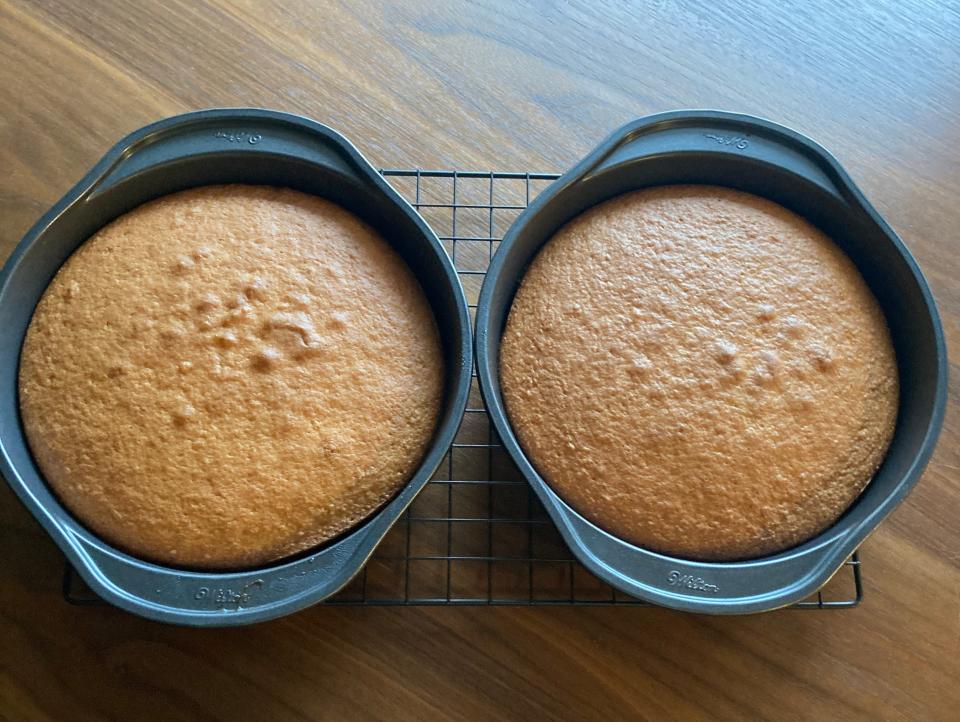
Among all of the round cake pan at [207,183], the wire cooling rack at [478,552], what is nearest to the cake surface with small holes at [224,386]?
the round cake pan at [207,183]

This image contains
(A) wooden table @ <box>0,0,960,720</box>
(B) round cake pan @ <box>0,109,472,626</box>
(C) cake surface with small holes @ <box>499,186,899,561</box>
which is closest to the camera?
(B) round cake pan @ <box>0,109,472,626</box>

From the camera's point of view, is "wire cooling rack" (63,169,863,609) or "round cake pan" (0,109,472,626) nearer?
"round cake pan" (0,109,472,626)

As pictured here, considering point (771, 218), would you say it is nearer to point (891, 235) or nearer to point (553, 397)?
point (891, 235)

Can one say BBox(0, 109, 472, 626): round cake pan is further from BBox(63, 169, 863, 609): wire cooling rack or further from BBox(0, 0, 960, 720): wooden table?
BBox(0, 0, 960, 720): wooden table

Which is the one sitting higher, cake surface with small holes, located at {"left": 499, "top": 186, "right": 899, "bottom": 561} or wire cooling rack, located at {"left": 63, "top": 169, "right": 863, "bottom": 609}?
cake surface with small holes, located at {"left": 499, "top": 186, "right": 899, "bottom": 561}

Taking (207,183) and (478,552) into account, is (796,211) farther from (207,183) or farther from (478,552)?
(207,183)

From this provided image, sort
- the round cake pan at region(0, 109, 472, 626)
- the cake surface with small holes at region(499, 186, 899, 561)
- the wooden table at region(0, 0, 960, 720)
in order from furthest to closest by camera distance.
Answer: the wooden table at region(0, 0, 960, 720) → the cake surface with small holes at region(499, 186, 899, 561) → the round cake pan at region(0, 109, 472, 626)

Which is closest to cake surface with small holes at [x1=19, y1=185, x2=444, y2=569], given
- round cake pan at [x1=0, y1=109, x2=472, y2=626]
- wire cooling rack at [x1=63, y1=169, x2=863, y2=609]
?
round cake pan at [x1=0, y1=109, x2=472, y2=626]

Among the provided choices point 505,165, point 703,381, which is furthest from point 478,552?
point 505,165
